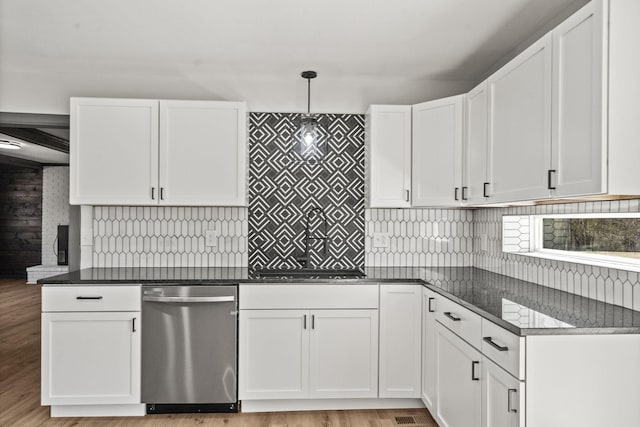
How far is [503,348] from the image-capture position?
1.75 meters

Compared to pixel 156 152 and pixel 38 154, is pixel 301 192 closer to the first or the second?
pixel 156 152

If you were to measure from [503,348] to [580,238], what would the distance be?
3.67 feet

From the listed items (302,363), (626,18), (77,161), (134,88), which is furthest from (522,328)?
(134,88)

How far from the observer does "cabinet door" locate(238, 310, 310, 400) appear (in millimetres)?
2967

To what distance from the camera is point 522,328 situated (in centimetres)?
164

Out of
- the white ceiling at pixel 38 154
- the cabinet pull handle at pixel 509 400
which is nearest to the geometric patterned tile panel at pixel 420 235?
the cabinet pull handle at pixel 509 400

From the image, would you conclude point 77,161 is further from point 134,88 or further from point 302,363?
point 302,363

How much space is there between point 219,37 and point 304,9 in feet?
2.22

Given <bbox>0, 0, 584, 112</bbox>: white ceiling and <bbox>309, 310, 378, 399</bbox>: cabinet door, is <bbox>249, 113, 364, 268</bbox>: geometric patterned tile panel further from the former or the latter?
<bbox>309, 310, 378, 399</bbox>: cabinet door

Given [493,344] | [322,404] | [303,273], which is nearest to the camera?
[493,344]

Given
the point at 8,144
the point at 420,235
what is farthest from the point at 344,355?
the point at 8,144

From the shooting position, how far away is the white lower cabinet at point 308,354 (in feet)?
9.75

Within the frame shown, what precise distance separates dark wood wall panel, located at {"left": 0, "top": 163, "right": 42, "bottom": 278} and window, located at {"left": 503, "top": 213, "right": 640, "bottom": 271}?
9.10m

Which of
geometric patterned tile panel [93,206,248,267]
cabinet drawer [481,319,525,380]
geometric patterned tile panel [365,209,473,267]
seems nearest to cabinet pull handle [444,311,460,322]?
cabinet drawer [481,319,525,380]
